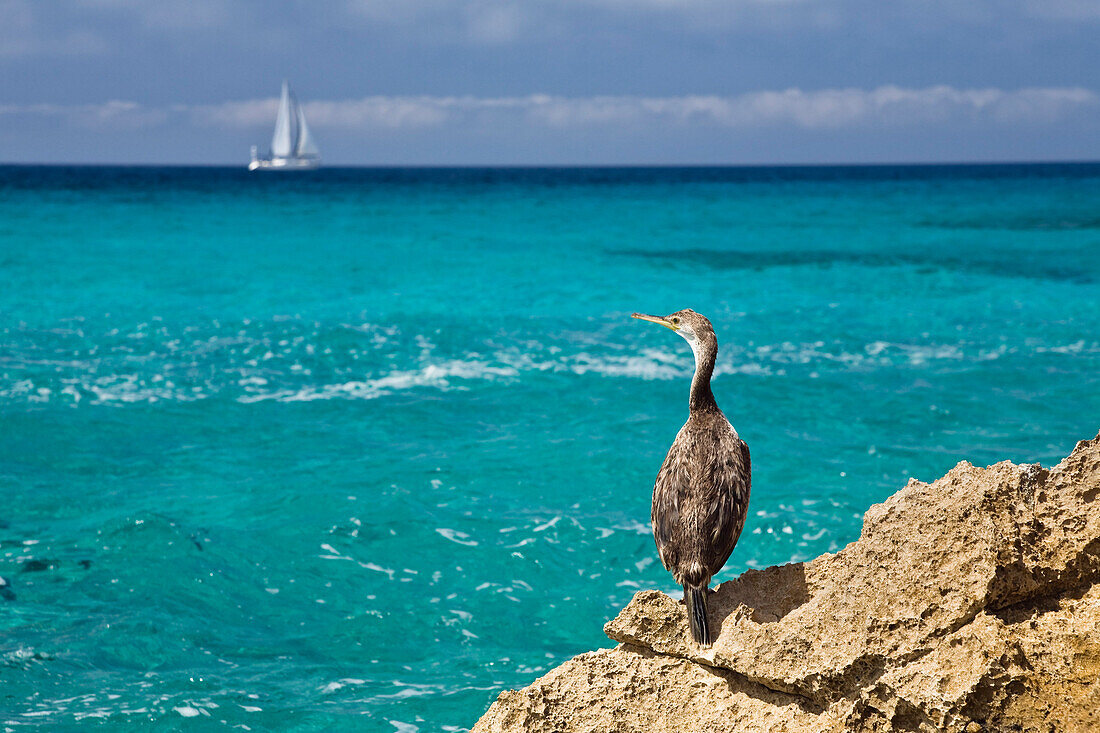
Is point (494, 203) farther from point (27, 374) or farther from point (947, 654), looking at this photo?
point (947, 654)

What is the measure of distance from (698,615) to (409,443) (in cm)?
790

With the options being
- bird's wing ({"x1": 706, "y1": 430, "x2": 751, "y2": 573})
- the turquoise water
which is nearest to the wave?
the turquoise water

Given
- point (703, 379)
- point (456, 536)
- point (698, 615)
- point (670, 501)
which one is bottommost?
Answer: point (456, 536)

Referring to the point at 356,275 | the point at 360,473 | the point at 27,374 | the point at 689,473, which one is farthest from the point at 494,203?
the point at 689,473

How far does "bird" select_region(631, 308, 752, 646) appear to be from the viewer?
376 centimetres

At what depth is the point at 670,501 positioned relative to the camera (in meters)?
3.95

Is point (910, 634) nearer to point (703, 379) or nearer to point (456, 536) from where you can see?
point (703, 379)

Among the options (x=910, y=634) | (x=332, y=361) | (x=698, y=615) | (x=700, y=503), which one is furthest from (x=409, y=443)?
(x=910, y=634)

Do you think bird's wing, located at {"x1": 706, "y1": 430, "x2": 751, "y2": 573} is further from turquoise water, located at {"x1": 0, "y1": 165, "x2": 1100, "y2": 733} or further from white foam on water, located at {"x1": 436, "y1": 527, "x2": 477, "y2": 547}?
white foam on water, located at {"x1": 436, "y1": 527, "x2": 477, "y2": 547}

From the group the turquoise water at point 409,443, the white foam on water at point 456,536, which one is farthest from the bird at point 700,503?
the white foam on water at point 456,536

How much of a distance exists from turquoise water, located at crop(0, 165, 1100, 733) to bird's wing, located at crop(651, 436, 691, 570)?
2.43 m

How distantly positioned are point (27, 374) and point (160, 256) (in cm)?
1564

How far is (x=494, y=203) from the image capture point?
186 feet

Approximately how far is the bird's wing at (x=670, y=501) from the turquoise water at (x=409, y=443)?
7.96 feet
